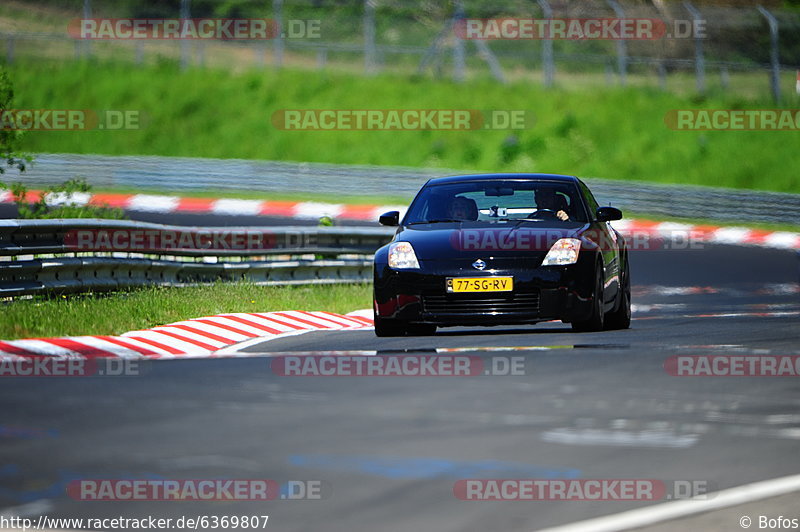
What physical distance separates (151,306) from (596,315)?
4.22 m

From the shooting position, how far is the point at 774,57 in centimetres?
3528

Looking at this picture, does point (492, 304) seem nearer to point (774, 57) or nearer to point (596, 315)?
point (596, 315)

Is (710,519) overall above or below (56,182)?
below

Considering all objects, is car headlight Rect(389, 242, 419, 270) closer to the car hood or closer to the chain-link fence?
the car hood

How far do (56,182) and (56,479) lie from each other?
95.6 feet

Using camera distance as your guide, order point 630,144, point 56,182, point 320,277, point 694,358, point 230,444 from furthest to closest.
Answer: point 630,144 < point 56,182 < point 320,277 < point 694,358 < point 230,444

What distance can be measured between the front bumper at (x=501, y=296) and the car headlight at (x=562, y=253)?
0.05 metres

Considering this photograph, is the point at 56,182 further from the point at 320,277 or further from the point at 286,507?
the point at 286,507

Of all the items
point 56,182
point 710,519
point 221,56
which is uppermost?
point 221,56

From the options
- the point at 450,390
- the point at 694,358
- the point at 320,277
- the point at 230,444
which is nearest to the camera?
the point at 230,444

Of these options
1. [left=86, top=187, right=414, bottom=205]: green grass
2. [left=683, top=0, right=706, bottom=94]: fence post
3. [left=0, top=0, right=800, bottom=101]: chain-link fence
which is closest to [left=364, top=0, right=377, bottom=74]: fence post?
[left=0, top=0, right=800, bottom=101]: chain-link fence

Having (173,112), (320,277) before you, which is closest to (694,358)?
(320,277)

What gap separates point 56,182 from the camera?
34562 millimetres

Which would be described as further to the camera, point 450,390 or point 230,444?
point 450,390
